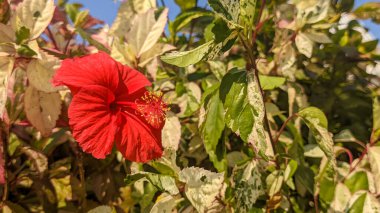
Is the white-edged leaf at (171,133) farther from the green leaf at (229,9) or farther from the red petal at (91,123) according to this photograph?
the green leaf at (229,9)

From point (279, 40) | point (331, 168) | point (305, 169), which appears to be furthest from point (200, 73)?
point (331, 168)

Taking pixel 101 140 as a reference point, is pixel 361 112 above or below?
below

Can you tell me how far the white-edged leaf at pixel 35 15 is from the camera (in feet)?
3.64

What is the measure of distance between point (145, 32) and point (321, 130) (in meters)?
0.55

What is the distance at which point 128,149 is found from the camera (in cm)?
97

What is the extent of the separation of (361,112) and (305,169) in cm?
48

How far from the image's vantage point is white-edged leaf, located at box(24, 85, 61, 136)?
1.13 m

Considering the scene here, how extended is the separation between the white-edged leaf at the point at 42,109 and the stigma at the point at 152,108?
0.81ft

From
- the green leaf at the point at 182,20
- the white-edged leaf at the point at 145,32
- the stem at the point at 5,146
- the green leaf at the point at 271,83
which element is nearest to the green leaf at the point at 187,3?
the green leaf at the point at 182,20

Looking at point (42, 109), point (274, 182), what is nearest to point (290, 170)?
point (274, 182)

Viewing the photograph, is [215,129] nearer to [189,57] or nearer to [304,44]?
[189,57]

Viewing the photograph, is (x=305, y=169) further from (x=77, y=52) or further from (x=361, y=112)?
(x=77, y=52)

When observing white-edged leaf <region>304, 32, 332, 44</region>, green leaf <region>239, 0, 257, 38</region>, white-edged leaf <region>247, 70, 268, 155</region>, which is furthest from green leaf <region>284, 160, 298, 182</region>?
white-edged leaf <region>304, 32, 332, 44</region>

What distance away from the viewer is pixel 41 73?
3.56 feet
